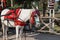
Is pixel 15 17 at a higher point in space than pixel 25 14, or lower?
lower

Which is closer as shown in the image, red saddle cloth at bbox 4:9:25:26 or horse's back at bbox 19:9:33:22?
horse's back at bbox 19:9:33:22

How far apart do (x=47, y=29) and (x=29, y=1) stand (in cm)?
204

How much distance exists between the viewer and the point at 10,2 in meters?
13.0

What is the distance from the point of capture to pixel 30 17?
7.57 meters

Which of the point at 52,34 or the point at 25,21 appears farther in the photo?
the point at 52,34

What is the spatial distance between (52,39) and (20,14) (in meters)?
2.95

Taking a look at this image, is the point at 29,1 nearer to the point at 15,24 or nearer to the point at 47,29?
the point at 47,29

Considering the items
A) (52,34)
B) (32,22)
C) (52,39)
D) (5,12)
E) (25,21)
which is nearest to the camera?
(32,22)

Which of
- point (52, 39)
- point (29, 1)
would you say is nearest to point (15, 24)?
point (52, 39)

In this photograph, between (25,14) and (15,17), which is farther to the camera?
(15,17)

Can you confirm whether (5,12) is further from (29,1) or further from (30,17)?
(29,1)

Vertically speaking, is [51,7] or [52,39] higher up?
[51,7]

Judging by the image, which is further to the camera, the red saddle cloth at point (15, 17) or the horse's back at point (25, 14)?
the red saddle cloth at point (15, 17)

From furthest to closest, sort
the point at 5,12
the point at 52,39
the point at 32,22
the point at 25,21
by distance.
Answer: the point at 52,39
the point at 5,12
the point at 25,21
the point at 32,22
